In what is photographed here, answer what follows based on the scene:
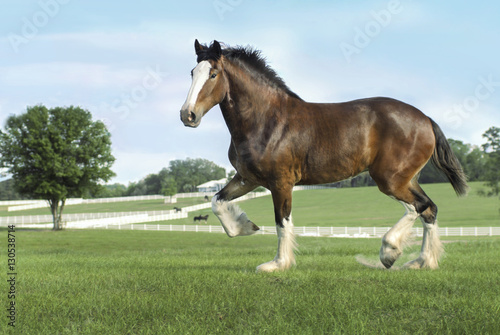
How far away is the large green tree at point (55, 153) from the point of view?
3938 cm

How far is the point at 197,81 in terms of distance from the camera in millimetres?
5988

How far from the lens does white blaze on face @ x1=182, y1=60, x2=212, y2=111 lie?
5.82 meters

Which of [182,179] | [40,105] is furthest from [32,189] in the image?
[182,179]

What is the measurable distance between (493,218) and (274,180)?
51.1m

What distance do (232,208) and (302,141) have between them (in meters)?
1.52

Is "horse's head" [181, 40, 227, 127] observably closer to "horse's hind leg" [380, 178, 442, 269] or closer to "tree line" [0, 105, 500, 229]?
"horse's hind leg" [380, 178, 442, 269]

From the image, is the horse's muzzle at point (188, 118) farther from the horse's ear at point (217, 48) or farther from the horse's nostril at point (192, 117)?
the horse's ear at point (217, 48)

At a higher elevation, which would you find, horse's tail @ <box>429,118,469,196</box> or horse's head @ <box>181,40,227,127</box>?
horse's head @ <box>181,40,227,127</box>

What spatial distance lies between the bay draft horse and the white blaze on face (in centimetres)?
2

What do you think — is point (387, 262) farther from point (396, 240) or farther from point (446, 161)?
point (446, 161)

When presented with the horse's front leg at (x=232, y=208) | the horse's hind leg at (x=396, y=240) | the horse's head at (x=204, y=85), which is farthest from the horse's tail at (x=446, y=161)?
the horse's head at (x=204, y=85)

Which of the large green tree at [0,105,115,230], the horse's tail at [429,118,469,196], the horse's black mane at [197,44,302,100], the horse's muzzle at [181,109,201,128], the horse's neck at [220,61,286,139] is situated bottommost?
the horse's tail at [429,118,469,196]

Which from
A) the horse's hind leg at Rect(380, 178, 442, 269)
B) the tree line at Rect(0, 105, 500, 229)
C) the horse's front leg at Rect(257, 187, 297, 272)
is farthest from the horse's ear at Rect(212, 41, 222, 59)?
the tree line at Rect(0, 105, 500, 229)

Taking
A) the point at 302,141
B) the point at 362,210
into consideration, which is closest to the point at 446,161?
the point at 302,141
